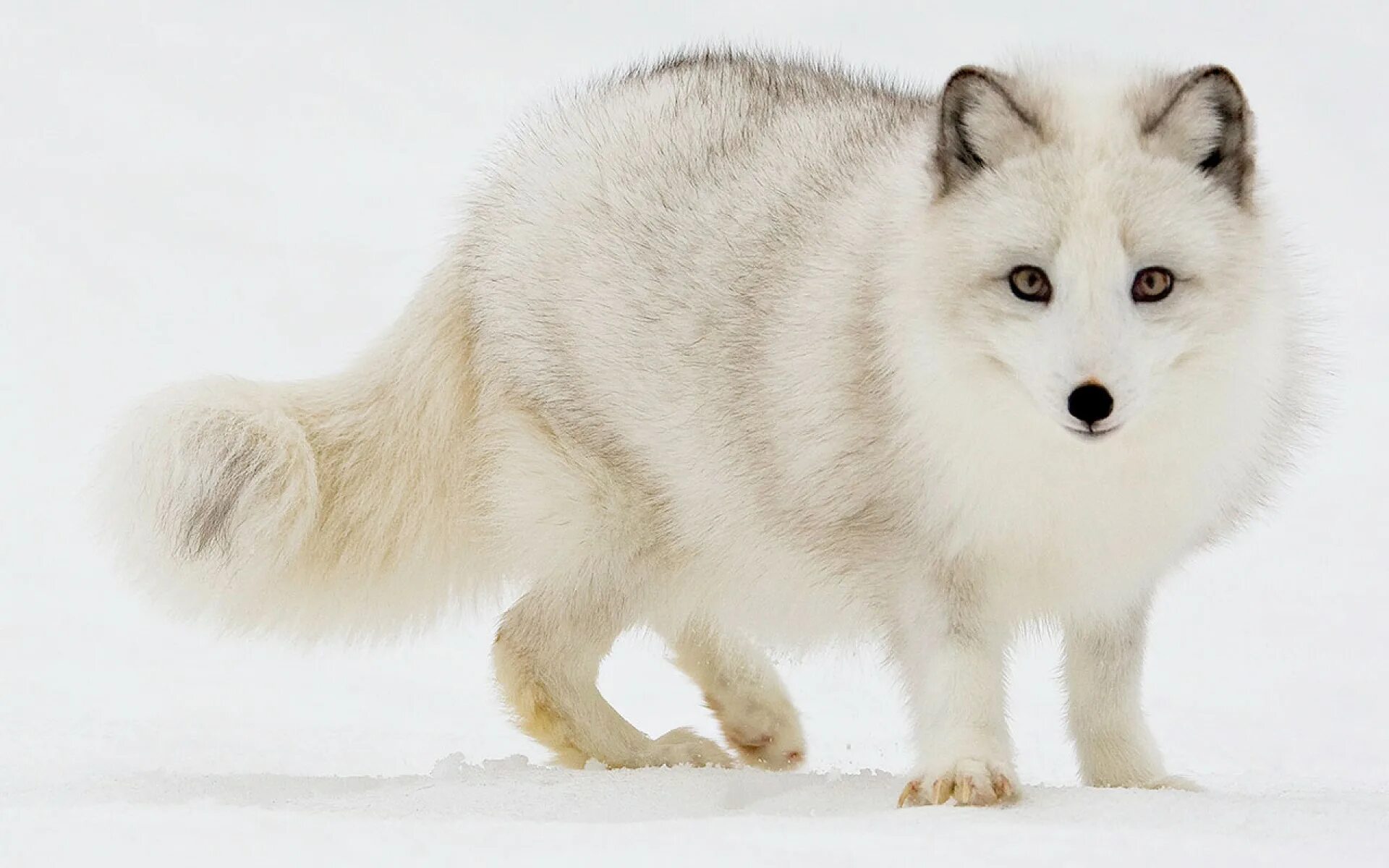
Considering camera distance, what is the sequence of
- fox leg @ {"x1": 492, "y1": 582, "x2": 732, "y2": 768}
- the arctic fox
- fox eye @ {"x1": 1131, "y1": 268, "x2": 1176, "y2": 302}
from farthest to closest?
fox leg @ {"x1": 492, "y1": 582, "x2": 732, "y2": 768} → the arctic fox → fox eye @ {"x1": 1131, "y1": 268, "x2": 1176, "y2": 302}

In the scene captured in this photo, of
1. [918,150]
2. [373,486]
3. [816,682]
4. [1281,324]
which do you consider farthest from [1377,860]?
[816,682]

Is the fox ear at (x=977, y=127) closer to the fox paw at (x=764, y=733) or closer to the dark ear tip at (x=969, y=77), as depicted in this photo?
the dark ear tip at (x=969, y=77)

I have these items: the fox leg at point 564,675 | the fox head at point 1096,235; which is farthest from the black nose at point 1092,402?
the fox leg at point 564,675

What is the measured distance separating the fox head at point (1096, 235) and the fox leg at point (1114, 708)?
2.43ft

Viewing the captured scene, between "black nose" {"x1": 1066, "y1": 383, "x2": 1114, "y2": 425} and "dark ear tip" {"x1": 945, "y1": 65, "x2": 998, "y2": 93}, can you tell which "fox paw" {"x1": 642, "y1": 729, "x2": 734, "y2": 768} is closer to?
"black nose" {"x1": 1066, "y1": 383, "x2": 1114, "y2": 425}

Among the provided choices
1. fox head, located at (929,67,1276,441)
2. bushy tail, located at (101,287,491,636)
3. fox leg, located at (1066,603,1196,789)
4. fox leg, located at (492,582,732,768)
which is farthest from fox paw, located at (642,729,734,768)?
fox head, located at (929,67,1276,441)

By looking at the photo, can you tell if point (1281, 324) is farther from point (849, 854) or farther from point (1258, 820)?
point (849, 854)

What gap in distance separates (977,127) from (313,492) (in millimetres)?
1631

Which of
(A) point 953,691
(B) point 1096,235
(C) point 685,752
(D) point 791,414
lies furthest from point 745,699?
(B) point 1096,235

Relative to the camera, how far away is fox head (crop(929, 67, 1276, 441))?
2746 mm

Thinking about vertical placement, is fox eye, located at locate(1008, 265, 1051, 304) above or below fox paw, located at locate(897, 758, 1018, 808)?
above

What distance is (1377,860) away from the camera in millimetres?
2467

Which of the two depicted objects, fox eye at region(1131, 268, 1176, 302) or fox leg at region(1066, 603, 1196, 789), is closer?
fox eye at region(1131, 268, 1176, 302)

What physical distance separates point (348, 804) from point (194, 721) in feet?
5.25
